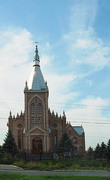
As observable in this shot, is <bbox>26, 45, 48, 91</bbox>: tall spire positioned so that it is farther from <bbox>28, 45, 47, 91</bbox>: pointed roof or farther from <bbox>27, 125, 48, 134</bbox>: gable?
<bbox>27, 125, 48, 134</bbox>: gable

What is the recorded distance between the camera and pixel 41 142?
185 feet

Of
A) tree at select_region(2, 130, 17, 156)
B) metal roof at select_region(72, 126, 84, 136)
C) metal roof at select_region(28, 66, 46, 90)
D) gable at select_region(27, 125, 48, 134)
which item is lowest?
tree at select_region(2, 130, 17, 156)

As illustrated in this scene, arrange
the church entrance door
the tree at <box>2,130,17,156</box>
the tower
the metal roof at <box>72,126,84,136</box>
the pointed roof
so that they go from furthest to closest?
the metal roof at <box>72,126,84,136</box> → the pointed roof → the church entrance door → the tower → the tree at <box>2,130,17,156</box>

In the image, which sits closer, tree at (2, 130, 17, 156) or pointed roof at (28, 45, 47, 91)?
tree at (2, 130, 17, 156)

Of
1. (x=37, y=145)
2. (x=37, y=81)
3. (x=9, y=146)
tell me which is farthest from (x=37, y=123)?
(x=9, y=146)

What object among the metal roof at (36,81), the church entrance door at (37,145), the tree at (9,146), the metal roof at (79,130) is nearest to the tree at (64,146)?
the church entrance door at (37,145)

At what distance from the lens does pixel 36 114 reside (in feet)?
191

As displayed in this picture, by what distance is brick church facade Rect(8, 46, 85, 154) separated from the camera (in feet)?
183

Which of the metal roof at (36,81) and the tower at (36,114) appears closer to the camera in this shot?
the tower at (36,114)

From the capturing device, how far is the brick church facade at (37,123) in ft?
183

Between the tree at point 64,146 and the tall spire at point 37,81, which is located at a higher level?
the tall spire at point 37,81

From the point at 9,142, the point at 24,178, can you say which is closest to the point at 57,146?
the point at 9,142

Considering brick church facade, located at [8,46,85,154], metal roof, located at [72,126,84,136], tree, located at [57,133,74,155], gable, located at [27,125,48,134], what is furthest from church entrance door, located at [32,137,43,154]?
metal roof, located at [72,126,84,136]

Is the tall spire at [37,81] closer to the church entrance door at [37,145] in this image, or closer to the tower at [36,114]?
the tower at [36,114]
